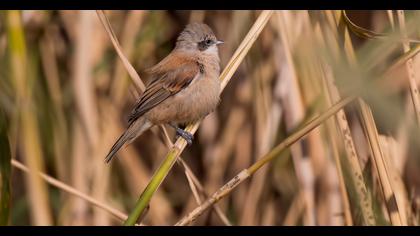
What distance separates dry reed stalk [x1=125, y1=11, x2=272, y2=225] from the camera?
70.7 inches

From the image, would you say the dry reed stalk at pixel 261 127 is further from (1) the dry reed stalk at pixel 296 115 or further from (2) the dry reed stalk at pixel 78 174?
(2) the dry reed stalk at pixel 78 174

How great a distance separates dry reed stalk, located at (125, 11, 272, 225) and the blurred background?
0.65 feet

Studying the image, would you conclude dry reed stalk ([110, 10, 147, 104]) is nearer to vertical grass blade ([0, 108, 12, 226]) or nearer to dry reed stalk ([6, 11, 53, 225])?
dry reed stalk ([6, 11, 53, 225])

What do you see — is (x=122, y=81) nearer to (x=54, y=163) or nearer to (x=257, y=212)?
(x=54, y=163)

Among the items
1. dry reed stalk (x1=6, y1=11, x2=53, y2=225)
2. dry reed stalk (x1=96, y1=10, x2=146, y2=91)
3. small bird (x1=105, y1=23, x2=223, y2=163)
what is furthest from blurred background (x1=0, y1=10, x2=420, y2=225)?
dry reed stalk (x1=96, y1=10, x2=146, y2=91)

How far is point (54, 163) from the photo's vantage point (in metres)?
3.55

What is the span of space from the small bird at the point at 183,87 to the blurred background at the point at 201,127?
11 centimetres

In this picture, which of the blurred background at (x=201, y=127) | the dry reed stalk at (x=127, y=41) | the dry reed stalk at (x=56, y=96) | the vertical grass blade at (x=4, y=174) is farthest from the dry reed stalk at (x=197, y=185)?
the dry reed stalk at (x=56, y=96)

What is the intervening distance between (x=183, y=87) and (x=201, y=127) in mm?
841

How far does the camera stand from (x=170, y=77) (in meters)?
2.94

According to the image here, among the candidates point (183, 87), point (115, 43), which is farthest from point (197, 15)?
point (115, 43)

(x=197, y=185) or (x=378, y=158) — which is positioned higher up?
(x=197, y=185)

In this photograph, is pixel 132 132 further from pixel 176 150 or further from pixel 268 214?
pixel 268 214

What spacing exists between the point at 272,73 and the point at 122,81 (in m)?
0.83
